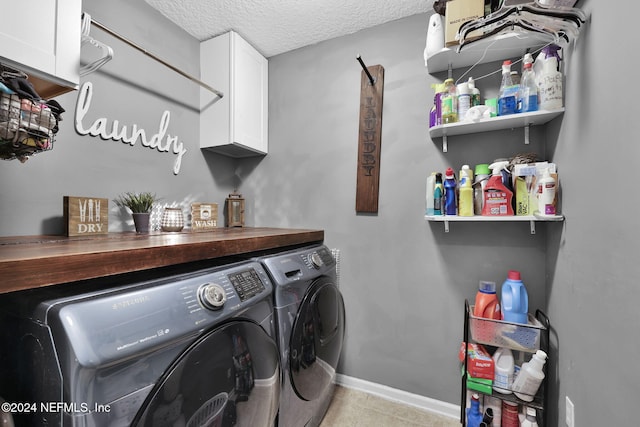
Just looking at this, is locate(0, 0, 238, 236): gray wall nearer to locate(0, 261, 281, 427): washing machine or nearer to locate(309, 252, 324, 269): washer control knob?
locate(0, 261, 281, 427): washing machine

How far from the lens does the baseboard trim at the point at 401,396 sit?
5.54ft

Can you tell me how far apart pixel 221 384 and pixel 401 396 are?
1.45 m

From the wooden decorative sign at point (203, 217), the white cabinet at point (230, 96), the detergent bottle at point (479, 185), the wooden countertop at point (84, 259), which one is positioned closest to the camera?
the wooden countertop at point (84, 259)

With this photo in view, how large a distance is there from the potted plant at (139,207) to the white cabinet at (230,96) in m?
0.67

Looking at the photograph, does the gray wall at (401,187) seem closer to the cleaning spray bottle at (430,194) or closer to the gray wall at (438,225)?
the gray wall at (438,225)

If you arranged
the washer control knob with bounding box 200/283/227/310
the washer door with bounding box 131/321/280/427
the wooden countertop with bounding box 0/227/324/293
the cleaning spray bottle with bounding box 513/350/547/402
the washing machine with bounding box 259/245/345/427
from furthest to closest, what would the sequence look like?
1. the cleaning spray bottle with bounding box 513/350/547/402
2. the washing machine with bounding box 259/245/345/427
3. the washer control knob with bounding box 200/283/227/310
4. the washer door with bounding box 131/321/280/427
5. the wooden countertop with bounding box 0/227/324/293

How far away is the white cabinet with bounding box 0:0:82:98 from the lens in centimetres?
89

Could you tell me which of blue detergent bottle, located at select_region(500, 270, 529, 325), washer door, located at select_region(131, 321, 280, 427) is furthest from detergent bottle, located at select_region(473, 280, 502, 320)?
washer door, located at select_region(131, 321, 280, 427)

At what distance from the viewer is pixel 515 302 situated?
1.40m

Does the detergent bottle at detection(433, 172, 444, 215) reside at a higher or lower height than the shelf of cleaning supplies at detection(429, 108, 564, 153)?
lower

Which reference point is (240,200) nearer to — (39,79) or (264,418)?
(39,79)

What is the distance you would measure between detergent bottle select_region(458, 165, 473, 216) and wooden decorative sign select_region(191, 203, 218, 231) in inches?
61.3

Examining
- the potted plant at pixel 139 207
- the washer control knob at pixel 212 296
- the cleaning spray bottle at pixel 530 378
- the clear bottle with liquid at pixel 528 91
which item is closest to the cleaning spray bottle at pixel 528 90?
the clear bottle with liquid at pixel 528 91

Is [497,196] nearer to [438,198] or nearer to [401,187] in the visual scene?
[438,198]
